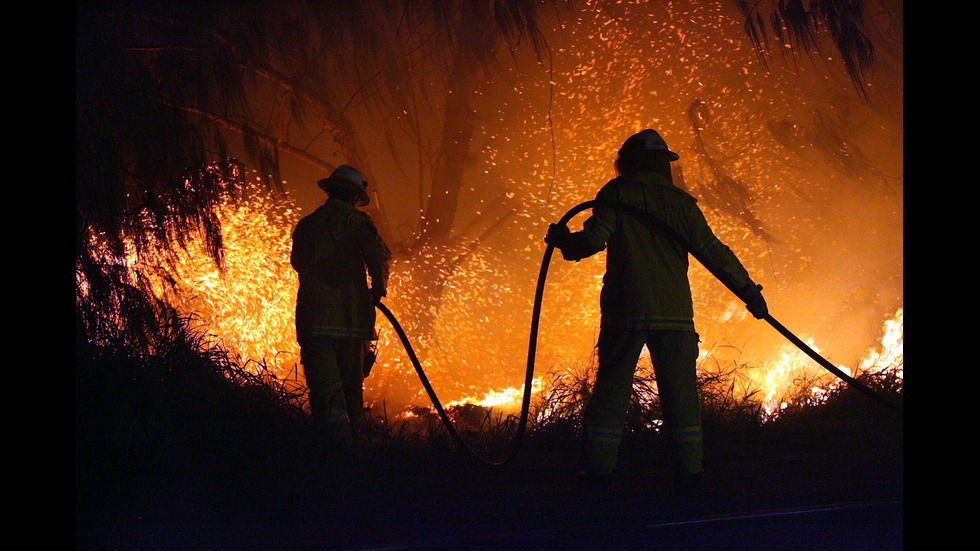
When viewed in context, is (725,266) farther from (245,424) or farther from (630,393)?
(245,424)

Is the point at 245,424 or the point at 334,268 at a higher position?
the point at 334,268

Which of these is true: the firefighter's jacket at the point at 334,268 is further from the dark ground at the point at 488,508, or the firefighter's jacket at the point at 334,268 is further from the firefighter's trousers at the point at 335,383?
the dark ground at the point at 488,508

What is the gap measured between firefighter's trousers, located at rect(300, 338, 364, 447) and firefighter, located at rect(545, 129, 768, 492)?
1319mm

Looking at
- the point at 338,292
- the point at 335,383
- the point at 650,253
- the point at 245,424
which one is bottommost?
the point at 245,424

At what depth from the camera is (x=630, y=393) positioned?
2.57 meters

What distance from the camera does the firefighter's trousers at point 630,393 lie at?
256 cm

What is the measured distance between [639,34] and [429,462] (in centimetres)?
491

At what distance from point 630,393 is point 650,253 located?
60 centimetres

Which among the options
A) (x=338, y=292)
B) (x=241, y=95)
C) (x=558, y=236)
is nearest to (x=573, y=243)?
(x=558, y=236)

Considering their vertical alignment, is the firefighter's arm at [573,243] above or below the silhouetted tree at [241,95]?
below

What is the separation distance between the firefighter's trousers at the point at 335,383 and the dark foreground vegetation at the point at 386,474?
0.41 feet

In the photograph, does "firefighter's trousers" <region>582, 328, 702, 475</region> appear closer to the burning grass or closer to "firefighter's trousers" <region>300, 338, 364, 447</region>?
the burning grass

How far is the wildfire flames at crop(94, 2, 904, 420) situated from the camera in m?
6.11

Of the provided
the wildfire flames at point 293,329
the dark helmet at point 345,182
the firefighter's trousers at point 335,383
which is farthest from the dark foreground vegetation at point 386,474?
the wildfire flames at point 293,329
